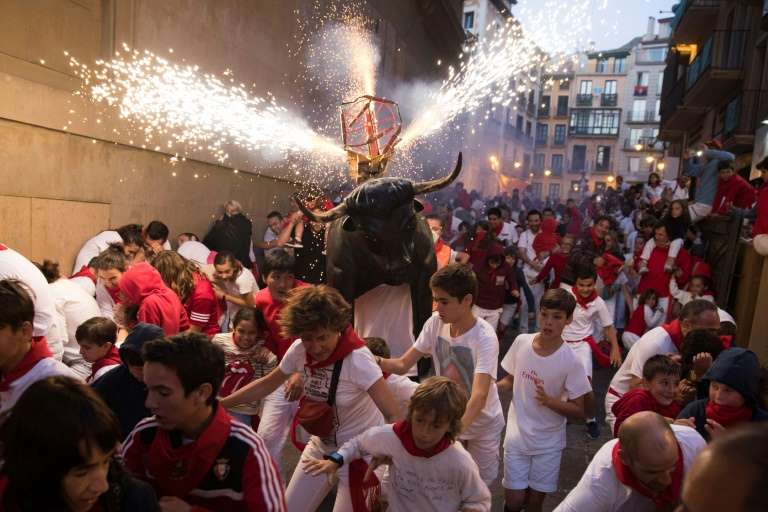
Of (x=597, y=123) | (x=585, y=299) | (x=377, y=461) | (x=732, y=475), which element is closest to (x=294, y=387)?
(x=377, y=461)

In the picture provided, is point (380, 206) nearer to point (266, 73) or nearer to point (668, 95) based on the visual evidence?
point (266, 73)

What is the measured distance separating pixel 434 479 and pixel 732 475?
190 cm

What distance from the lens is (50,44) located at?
758cm

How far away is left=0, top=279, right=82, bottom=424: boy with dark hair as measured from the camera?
8.68 feet

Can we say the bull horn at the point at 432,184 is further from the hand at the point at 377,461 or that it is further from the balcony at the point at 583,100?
the balcony at the point at 583,100

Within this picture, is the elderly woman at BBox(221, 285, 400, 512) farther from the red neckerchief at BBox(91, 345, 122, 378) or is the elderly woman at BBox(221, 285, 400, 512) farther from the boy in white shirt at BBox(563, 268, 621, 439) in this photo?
the boy in white shirt at BBox(563, 268, 621, 439)

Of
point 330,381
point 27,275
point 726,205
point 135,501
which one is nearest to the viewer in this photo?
point 135,501

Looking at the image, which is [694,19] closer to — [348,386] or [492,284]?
[492,284]

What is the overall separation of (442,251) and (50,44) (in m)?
5.49

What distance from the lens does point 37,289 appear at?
3877 millimetres

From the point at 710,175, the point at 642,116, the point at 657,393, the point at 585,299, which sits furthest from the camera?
the point at 642,116

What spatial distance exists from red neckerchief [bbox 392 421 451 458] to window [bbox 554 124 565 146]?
76.2 metres

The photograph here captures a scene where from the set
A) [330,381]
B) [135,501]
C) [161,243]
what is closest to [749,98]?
[161,243]

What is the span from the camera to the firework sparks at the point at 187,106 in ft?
28.5
